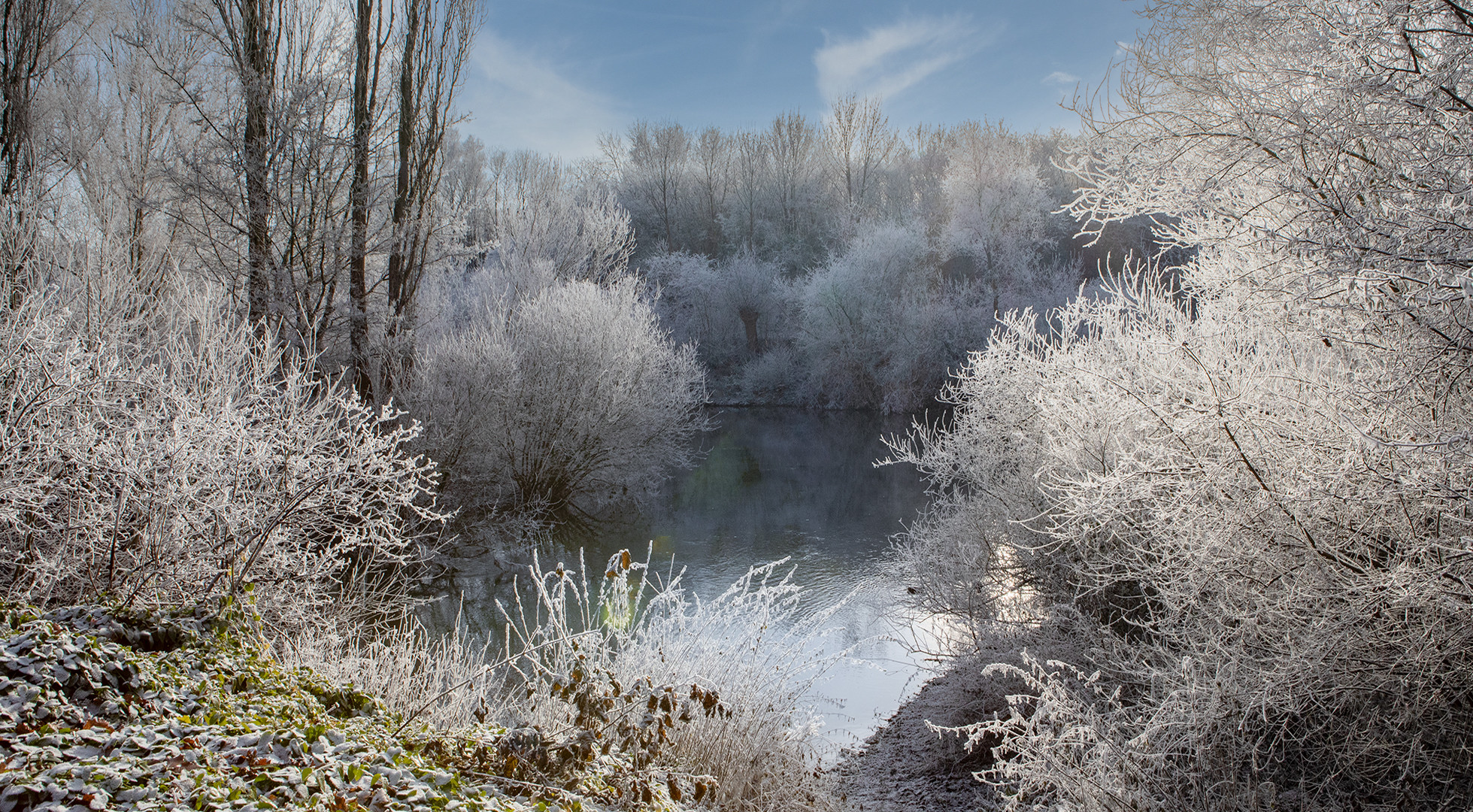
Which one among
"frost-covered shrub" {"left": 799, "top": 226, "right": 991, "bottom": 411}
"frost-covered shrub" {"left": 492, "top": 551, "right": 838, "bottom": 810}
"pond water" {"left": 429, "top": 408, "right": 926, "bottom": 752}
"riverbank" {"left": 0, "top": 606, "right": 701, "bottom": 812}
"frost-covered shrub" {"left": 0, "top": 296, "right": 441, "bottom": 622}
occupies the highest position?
"frost-covered shrub" {"left": 799, "top": 226, "right": 991, "bottom": 411}

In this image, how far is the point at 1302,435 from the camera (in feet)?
12.6

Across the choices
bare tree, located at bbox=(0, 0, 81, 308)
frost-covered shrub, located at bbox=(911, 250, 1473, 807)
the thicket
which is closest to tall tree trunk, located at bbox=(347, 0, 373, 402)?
bare tree, located at bbox=(0, 0, 81, 308)

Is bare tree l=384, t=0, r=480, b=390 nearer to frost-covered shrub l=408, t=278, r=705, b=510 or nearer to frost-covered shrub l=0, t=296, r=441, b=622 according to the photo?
frost-covered shrub l=408, t=278, r=705, b=510

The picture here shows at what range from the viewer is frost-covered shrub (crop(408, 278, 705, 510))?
11281 millimetres

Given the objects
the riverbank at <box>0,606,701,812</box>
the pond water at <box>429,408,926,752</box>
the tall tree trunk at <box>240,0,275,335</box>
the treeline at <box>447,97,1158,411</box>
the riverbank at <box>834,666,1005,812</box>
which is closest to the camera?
the riverbank at <box>0,606,701,812</box>

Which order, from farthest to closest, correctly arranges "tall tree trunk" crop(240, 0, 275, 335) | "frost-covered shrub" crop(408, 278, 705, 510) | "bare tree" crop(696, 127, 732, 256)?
"bare tree" crop(696, 127, 732, 256) → "frost-covered shrub" crop(408, 278, 705, 510) → "tall tree trunk" crop(240, 0, 275, 335)

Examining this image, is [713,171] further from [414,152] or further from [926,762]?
[926,762]

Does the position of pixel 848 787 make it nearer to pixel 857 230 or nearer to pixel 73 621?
pixel 73 621

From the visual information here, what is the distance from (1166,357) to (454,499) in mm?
9359

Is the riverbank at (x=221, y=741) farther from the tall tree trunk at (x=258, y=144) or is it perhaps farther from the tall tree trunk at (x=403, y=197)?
the tall tree trunk at (x=403, y=197)

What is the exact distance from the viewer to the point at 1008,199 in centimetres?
2662

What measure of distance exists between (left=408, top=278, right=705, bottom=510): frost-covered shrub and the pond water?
1171 millimetres

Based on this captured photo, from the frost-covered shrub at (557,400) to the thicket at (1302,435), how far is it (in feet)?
29.2

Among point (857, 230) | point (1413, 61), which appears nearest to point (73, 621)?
point (1413, 61)
